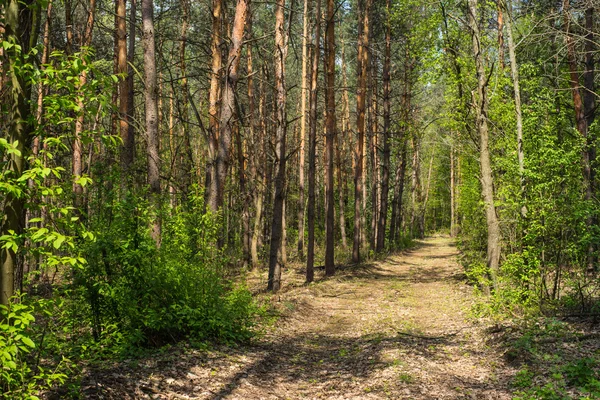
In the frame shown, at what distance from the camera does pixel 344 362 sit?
7547mm

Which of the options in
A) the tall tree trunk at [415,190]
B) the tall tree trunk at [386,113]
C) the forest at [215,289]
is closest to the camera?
the forest at [215,289]

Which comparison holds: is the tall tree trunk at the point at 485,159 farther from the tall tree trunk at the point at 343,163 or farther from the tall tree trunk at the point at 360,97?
the tall tree trunk at the point at 360,97

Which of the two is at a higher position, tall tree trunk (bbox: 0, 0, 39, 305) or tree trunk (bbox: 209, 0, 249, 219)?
tree trunk (bbox: 209, 0, 249, 219)

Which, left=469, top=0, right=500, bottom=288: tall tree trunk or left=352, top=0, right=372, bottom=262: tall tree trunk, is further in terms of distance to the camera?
left=352, top=0, right=372, bottom=262: tall tree trunk

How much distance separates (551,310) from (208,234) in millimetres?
6917

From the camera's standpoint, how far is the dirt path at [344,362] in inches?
230

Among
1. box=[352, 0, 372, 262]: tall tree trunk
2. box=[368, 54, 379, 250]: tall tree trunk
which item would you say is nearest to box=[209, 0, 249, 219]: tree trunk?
box=[352, 0, 372, 262]: tall tree trunk

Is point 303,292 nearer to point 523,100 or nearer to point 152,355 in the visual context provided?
point 152,355

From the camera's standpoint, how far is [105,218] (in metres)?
7.09

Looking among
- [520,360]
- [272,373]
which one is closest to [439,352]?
[520,360]

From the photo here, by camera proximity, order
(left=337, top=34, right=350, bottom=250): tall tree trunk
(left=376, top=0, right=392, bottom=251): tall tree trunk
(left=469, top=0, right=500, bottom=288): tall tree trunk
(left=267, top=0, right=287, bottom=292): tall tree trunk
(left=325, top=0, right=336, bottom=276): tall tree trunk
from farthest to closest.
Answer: (left=337, top=34, right=350, bottom=250): tall tree trunk < (left=376, top=0, right=392, bottom=251): tall tree trunk < (left=325, top=0, right=336, bottom=276): tall tree trunk < (left=267, top=0, right=287, bottom=292): tall tree trunk < (left=469, top=0, right=500, bottom=288): tall tree trunk

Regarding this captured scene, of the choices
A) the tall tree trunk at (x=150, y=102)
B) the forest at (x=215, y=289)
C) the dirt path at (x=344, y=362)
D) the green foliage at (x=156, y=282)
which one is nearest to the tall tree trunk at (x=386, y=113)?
the forest at (x=215, y=289)

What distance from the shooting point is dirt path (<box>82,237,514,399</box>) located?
19.2 ft

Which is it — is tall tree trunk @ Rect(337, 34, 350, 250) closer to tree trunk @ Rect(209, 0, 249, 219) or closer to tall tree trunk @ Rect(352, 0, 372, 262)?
tall tree trunk @ Rect(352, 0, 372, 262)
